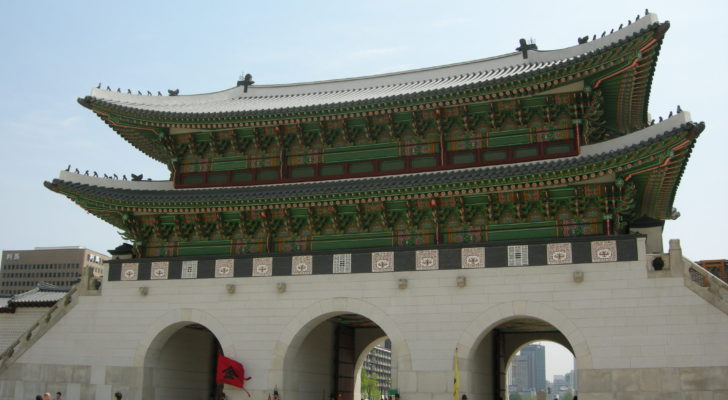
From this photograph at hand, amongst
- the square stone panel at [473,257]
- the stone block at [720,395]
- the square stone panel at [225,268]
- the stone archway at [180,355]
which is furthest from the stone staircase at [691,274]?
the stone archway at [180,355]

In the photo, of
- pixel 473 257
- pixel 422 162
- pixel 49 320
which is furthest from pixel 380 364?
pixel 473 257

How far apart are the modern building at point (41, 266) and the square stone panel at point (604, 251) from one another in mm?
106785

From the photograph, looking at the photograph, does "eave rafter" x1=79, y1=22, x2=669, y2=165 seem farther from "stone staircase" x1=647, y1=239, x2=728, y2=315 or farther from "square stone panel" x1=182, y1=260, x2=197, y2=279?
"stone staircase" x1=647, y1=239, x2=728, y2=315

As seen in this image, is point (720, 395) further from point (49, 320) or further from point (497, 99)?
point (49, 320)

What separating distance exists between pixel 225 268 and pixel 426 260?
22.6 ft

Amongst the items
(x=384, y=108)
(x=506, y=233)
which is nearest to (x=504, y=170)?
(x=506, y=233)

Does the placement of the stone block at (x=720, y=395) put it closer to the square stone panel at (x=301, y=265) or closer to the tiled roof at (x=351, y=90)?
the tiled roof at (x=351, y=90)

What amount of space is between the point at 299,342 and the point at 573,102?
37.7 feet

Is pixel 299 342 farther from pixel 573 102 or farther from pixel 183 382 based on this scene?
pixel 573 102

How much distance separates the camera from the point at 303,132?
24875 millimetres

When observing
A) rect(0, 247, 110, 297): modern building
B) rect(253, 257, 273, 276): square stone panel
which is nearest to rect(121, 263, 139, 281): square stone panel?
rect(253, 257, 273, 276): square stone panel

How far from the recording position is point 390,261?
22.2m

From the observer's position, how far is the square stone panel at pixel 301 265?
75.5 feet

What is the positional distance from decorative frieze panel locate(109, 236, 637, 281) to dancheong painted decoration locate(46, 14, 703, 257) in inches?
19.1
